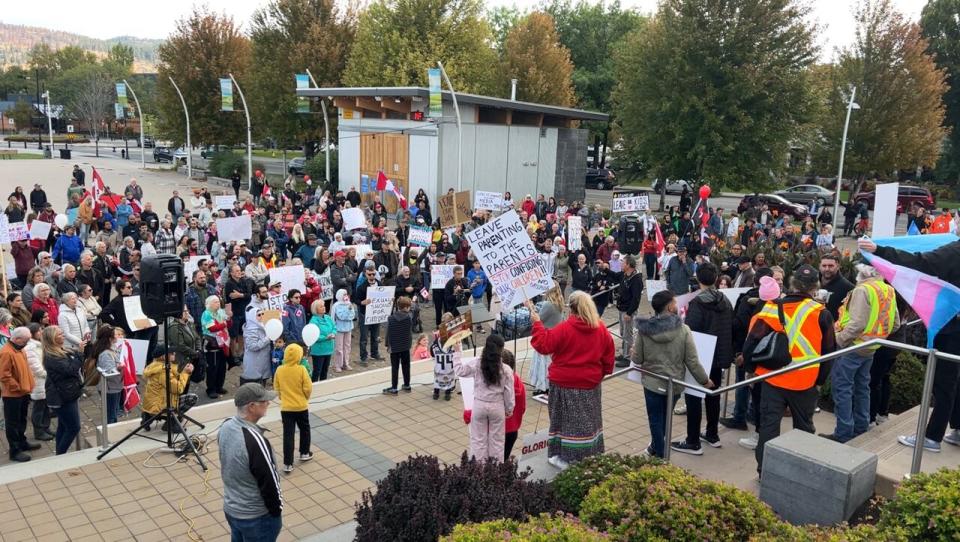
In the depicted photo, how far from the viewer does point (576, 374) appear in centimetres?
677

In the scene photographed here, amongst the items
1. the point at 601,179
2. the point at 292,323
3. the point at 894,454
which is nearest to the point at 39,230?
the point at 292,323

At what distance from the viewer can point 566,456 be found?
6871mm

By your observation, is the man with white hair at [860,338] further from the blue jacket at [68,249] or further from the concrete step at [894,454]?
the blue jacket at [68,249]

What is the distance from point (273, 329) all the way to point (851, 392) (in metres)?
7.32

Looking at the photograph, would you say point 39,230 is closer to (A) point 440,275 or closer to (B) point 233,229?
(B) point 233,229

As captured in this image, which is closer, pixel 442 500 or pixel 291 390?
pixel 442 500

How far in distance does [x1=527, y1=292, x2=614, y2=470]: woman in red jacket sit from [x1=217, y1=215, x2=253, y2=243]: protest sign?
37.4ft

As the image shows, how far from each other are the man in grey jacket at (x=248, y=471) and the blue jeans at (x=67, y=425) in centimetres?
441

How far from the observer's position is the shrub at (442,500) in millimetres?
4977

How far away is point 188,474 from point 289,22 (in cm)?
4085

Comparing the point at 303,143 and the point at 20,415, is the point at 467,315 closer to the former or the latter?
the point at 20,415

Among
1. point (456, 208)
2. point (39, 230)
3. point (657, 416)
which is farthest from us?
→ point (456, 208)

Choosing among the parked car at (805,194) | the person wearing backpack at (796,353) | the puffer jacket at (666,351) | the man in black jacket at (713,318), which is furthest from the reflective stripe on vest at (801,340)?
the parked car at (805,194)

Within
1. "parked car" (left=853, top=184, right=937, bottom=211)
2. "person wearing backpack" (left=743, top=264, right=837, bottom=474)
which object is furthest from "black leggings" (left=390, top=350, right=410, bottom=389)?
"parked car" (left=853, top=184, right=937, bottom=211)
